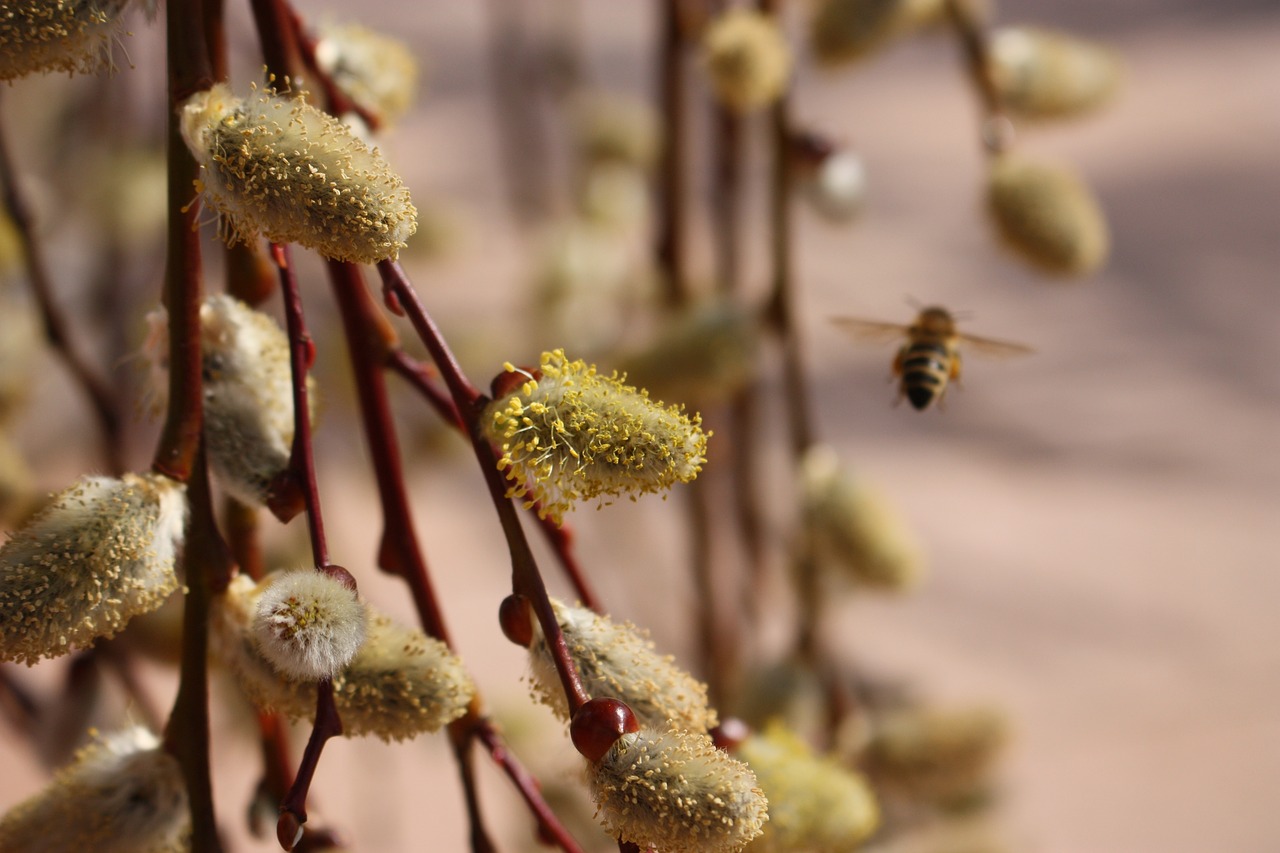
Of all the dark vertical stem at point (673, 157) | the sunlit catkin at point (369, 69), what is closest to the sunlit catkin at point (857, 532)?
the dark vertical stem at point (673, 157)

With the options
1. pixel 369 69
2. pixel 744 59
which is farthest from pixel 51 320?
pixel 744 59

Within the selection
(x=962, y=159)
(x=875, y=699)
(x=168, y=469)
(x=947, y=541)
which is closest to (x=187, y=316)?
(x=168, y=469)

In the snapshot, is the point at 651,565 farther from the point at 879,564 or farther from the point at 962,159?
the point at 962,159

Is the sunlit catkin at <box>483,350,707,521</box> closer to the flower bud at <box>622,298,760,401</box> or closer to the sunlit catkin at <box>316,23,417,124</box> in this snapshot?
the sunlit catkin at <box>316,23,417,124</box>

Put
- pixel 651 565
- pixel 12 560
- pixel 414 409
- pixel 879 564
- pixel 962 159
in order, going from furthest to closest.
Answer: pixel 962 159 < pixel 651 565 < pixel 414 409 < pixel 879 564 < pixel 12 560

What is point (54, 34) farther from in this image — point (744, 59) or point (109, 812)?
point (744, 59)
